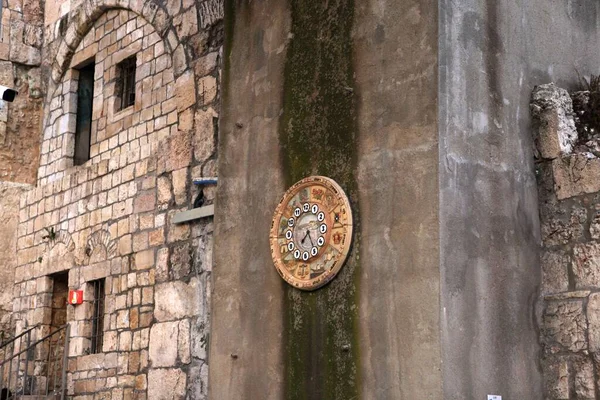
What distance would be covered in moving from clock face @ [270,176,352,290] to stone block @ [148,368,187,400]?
201 cm

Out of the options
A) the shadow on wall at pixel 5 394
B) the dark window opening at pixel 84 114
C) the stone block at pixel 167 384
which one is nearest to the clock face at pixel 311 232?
the stone block at pixel 167 384

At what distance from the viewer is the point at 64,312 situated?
10.1m

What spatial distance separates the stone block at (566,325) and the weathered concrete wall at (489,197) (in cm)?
10

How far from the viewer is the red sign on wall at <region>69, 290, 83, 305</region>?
9.45 m

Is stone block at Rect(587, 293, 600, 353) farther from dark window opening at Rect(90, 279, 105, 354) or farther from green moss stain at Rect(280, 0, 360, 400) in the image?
dark window opening at Rect(90, 279, 105, 354)

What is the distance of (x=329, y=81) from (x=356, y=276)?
1337mm

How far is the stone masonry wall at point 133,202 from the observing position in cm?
814

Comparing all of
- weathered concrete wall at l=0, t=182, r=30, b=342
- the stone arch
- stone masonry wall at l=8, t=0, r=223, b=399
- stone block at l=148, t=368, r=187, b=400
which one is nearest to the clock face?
stone masonry wall at l=8, t=0, r=223, b=399

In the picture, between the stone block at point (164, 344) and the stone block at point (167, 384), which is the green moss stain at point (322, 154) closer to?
the stone block at point (167, 384)

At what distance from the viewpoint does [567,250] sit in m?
5.93

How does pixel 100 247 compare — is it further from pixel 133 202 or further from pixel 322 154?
pixel 322 154

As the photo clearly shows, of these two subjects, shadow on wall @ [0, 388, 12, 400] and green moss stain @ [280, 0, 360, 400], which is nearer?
green moss stain @ [280, 0, 360, 400]

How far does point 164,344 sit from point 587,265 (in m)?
3.81

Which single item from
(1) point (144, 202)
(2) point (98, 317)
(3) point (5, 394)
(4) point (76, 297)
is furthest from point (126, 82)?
(3) point (5, 394)
